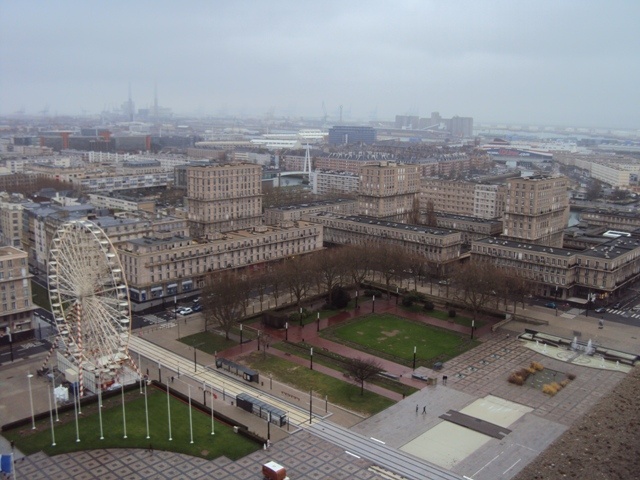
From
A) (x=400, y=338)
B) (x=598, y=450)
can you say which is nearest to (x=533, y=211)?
(x=400, y=338)

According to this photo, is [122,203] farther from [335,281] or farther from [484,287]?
[484,287]

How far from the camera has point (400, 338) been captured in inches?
2463

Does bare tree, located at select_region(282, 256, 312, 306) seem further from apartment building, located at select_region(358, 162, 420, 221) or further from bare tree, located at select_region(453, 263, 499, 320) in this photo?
apartment building, located at select_region(358, 162, 420, 221)

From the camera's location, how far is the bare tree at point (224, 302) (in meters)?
61.2

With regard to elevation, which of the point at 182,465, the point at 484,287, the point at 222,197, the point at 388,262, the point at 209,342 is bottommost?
the point at 209,342

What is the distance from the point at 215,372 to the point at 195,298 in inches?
868

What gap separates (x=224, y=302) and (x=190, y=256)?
15.6m

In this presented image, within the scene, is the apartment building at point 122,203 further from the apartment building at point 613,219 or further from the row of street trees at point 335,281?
the apartment building at point 613,219

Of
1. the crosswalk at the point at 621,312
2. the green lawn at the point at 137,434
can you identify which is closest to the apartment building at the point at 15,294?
the green lawn at the point at 137,434

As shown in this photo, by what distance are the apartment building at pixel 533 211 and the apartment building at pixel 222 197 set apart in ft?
130

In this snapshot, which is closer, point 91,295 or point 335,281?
point 91,295

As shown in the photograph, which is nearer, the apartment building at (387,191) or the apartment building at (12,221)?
the apartment building at (12,221)

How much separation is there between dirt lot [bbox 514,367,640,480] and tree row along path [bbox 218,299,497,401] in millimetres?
14356

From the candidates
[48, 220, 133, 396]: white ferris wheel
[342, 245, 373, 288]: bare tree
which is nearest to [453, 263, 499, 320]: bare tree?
[342, 245, 373, 288]: bare tree
